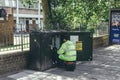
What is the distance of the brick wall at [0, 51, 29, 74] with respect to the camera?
8.57m

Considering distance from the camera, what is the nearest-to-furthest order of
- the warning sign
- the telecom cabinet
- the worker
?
the telecom cabinet, the worker, the warning sign

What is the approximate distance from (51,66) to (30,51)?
1023mm

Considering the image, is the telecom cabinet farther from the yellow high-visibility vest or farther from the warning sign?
the warning sign

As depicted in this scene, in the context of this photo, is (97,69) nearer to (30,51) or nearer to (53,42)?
(53,42)

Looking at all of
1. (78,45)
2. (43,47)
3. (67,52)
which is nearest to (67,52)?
(67,52)

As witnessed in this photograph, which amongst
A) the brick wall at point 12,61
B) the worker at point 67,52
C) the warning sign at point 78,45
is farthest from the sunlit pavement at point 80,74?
the warning sign at point 78,45

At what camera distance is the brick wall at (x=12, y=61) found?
857 cm

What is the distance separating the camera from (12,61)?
893 centimetres

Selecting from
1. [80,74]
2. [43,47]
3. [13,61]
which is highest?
[43,47]

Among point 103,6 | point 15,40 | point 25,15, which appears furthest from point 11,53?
point 25,15

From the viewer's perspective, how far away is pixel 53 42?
400 inches

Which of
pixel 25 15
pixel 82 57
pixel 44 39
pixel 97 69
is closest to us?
pixel 44 39

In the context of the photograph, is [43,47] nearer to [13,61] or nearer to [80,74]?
[13,61]

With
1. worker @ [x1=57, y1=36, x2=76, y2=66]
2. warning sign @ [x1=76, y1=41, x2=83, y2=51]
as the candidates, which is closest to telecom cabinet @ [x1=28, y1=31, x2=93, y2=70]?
worker @ [x1=57, y1=36, x2=76, y2=66]
